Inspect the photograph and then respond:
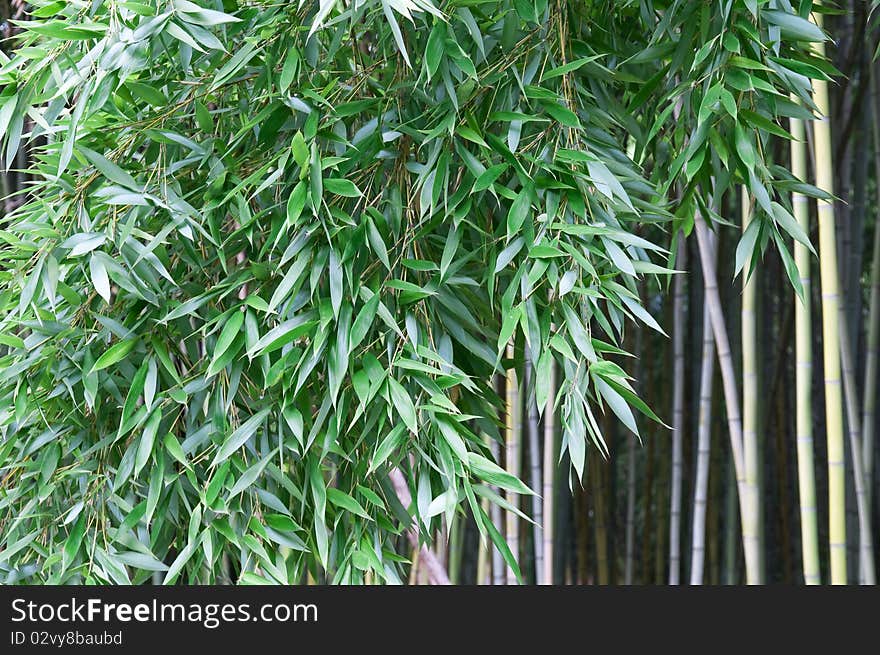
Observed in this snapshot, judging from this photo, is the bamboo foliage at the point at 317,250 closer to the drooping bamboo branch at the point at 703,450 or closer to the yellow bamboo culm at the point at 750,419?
the yellow bamboo culm at the point at 750,419

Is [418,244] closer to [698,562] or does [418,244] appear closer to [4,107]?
[4,107]

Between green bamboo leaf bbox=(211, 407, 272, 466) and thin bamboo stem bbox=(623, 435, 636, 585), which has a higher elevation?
thin bamboo stem bbox=(623, 435, 636, 585)

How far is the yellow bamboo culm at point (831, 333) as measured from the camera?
5.95ft

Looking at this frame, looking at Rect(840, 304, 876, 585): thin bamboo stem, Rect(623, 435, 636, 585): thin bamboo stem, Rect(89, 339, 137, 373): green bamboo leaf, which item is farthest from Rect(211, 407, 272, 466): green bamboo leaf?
Rect(623, 435, 636, 585): thin bamboo stem

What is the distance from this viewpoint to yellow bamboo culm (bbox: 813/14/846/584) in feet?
5.95

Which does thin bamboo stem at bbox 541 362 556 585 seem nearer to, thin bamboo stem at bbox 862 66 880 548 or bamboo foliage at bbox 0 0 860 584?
thin bamboo stem at bbox 862 66 880 548

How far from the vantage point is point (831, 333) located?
1849mm

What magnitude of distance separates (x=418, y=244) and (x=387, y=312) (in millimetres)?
179

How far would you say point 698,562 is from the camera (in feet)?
7.88

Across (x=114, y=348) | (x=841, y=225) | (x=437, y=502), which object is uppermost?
(x=841, y=225)

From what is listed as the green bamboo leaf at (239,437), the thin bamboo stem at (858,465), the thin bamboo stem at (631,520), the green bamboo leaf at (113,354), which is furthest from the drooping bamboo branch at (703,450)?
the green bamboo leaf at (113,354)

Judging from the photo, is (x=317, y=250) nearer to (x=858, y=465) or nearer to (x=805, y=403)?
(x=805, y=403)

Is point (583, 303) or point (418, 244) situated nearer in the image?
point (583, 303)

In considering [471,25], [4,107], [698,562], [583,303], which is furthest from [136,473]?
[698,562]
